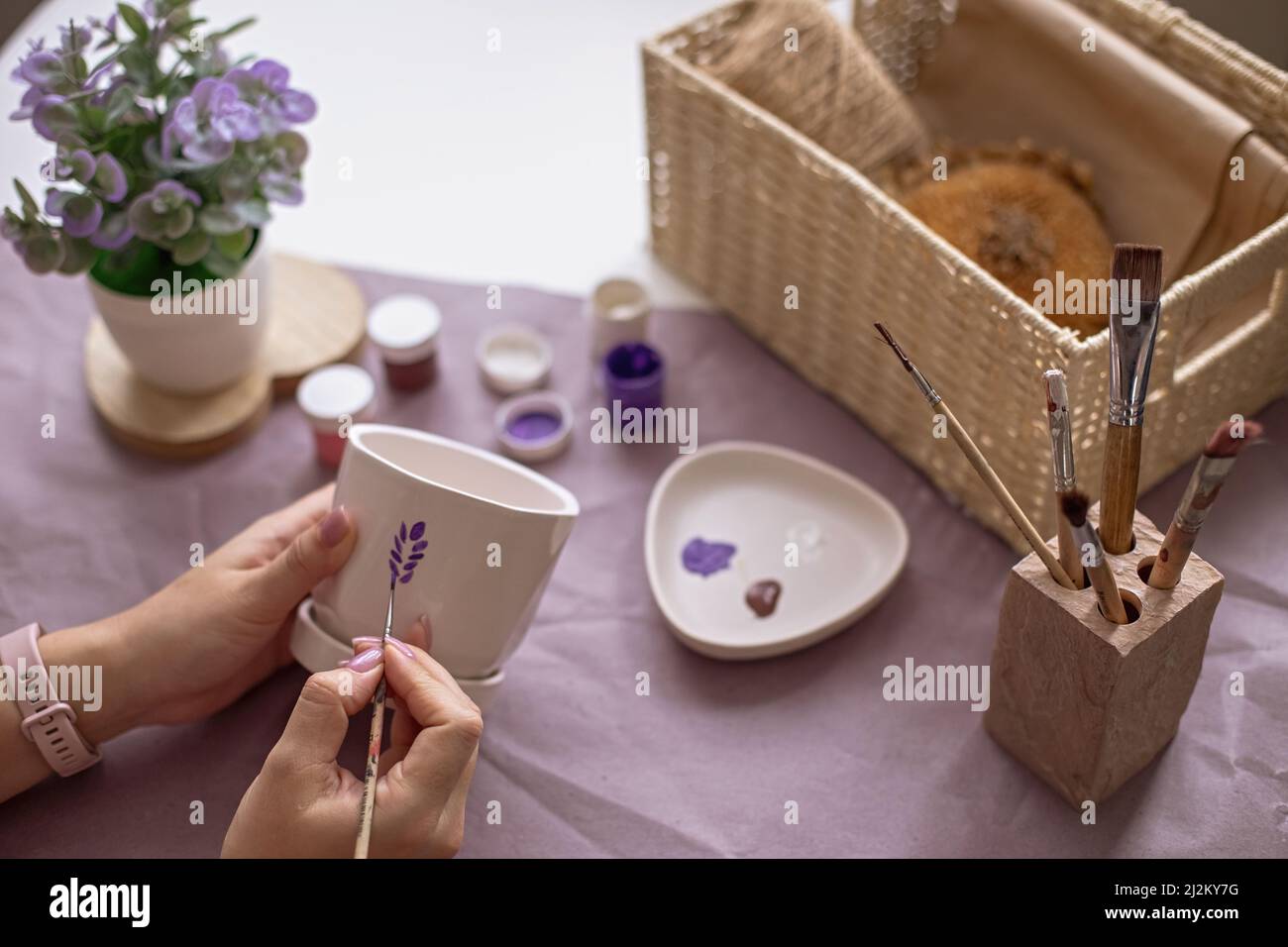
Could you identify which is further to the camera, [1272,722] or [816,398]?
[816,398]

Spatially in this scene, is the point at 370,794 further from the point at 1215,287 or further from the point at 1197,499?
the point at 1215,287

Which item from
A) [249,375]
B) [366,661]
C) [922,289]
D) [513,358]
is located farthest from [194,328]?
[922,289]

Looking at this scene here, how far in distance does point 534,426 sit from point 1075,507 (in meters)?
0.50

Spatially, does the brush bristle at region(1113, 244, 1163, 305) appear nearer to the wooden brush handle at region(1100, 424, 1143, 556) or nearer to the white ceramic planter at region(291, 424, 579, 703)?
the wooden brush handle at region(1100, 424, 1143, 556)

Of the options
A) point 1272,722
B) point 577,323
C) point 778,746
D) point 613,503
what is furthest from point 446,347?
point 1272,722

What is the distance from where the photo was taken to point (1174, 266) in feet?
3.18

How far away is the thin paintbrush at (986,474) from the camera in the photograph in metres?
0.64

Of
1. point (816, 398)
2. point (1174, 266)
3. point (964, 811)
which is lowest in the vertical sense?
point (964, 811)

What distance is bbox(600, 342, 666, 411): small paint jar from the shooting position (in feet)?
3.26

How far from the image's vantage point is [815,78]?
105 centimetres

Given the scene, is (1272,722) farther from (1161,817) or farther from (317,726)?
(317,726)

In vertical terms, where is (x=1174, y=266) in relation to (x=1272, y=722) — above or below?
above

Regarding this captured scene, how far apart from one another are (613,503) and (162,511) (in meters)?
0.33

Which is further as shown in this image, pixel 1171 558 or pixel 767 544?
pixel 767 544
